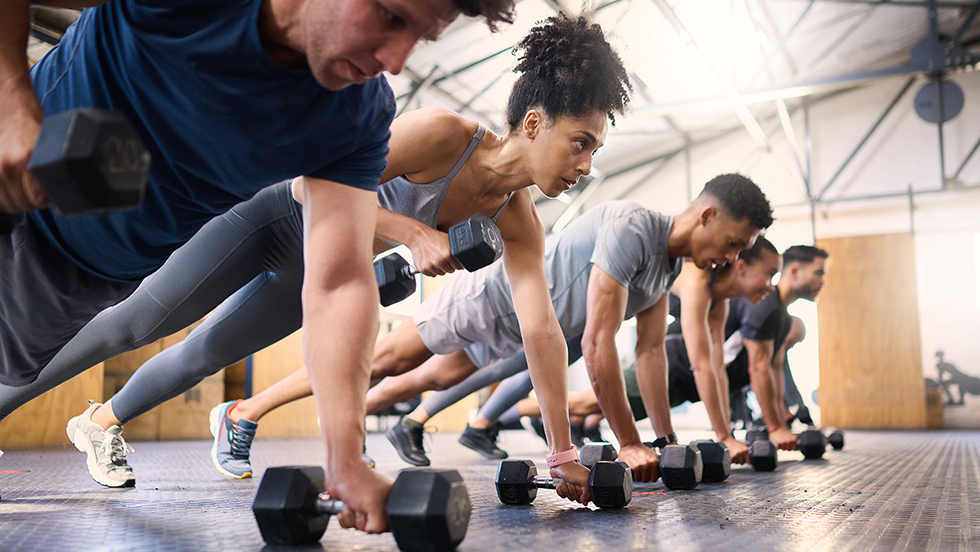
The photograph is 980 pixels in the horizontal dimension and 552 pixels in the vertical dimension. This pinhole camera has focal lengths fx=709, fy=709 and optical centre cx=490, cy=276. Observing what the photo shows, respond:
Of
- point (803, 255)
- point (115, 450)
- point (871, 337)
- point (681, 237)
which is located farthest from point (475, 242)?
point (871, 337)

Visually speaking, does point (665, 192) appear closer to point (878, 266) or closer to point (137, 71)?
point (878, 266)

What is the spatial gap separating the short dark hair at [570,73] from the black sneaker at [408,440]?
1779 millimetres

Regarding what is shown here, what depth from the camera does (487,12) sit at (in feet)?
3.14

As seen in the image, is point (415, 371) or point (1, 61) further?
point (415, 371)

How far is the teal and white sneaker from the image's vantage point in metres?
2.21

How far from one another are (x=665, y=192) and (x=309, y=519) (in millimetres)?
10249

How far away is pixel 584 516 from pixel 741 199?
157 cm


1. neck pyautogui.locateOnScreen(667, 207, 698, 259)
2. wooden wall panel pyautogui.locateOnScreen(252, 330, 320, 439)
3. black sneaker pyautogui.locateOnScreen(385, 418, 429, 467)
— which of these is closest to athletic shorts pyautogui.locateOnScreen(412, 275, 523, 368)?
neck pyautogui.locateOnScreen(667, 207, 698, 259)

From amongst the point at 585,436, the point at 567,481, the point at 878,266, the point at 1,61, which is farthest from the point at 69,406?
the point at 878,266

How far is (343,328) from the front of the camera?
3.47 ft

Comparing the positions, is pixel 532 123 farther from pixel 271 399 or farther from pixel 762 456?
pixel 762 456

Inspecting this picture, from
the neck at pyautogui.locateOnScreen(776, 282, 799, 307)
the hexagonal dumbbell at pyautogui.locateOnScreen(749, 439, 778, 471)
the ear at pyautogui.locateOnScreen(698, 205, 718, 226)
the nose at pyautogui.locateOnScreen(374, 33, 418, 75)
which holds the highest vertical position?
the ear at pyautogui.locateOnScreen(698, 205, 718, 226)

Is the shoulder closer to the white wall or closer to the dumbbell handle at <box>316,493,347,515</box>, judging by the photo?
the dumbbell handle at <box>316,493,347,515</box>

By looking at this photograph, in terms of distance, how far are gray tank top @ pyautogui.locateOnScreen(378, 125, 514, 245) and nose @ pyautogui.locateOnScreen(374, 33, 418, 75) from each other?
37.0 inches
